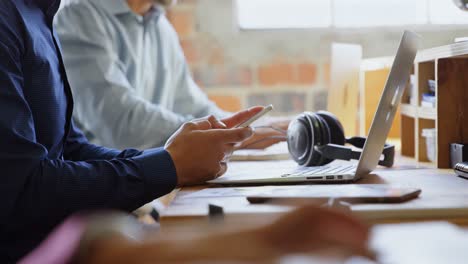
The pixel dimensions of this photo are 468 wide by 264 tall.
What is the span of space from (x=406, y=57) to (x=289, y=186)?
0.93 feet

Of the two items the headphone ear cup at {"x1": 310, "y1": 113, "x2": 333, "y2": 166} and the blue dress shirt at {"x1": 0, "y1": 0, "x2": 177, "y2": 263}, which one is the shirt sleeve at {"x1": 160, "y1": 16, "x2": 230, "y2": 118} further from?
the blue dress shirt at {"x1": 0, "y1": 0, "x2": 177, "y2": 263}

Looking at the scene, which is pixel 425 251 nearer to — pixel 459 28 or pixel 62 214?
pixel 62 214

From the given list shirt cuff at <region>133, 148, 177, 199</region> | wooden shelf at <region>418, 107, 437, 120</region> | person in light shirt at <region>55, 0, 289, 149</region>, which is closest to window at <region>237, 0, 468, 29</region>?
person in light shirt at <region>55, 0, 289, 149</region>

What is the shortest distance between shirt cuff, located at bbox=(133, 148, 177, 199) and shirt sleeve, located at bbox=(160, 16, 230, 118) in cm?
115

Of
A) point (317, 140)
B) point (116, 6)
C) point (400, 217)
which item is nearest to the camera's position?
point (400, 217)

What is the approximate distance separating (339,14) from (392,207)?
197 centimetres

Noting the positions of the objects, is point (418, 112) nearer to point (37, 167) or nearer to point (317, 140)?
point (317, 140)

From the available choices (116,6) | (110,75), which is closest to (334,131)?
(110,75)

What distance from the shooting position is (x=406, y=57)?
0.97 meters

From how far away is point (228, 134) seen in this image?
1.02m

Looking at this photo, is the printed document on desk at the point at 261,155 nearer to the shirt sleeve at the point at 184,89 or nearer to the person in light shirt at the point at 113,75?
the person in light shirt at the point at 113,75

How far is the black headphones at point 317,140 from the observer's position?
3.74ft

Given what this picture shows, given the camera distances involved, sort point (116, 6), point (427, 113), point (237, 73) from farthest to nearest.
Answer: point (237, 73) → point (116, 6) → point (427, 113)

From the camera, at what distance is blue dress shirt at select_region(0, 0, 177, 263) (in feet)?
2.95
